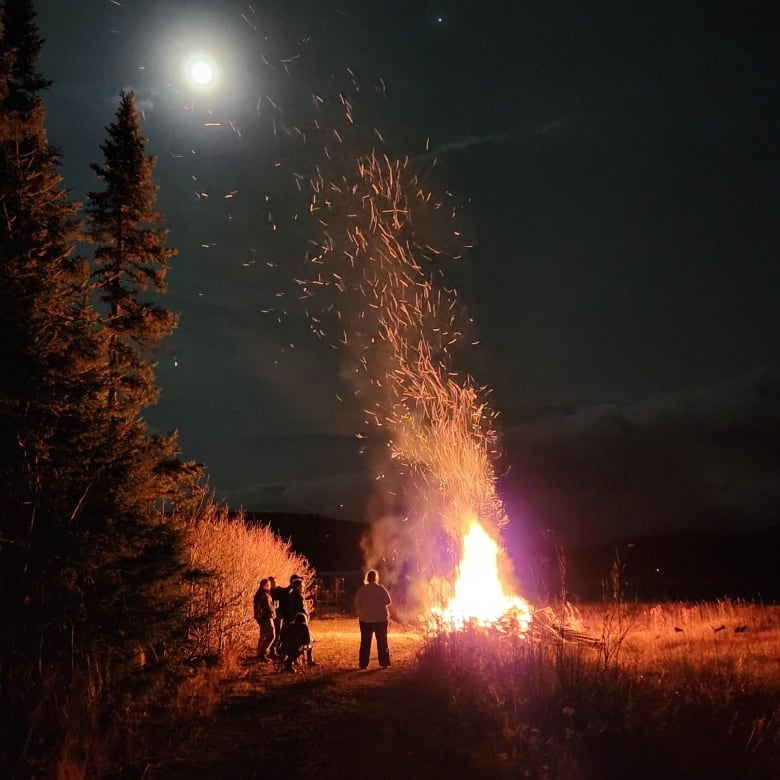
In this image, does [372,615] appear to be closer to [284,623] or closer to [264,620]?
[284,623]

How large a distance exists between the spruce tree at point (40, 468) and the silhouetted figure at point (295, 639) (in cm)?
566

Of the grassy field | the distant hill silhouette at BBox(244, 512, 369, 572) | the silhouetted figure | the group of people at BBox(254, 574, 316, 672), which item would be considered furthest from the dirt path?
the distant hill silhouette at BBox(244, 512, 369, 572)

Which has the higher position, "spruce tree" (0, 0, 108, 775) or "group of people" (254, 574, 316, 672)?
"spruce tree" (0, 0, 108, 775)

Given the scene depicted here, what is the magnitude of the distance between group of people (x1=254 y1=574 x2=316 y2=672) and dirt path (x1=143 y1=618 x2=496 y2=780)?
86cm

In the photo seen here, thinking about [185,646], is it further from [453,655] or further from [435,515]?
[435,515]

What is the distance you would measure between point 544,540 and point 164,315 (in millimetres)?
9721

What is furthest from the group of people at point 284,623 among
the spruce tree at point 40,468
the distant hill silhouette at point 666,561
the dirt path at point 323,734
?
the distant hill silhouette at point 666,561

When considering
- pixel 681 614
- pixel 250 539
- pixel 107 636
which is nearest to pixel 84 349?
pixel 107 636

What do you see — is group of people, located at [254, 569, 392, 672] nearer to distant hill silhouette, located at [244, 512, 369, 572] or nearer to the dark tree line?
the dark tree line

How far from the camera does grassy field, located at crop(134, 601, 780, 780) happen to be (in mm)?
7938

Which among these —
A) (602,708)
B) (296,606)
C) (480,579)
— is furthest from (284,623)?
(602,708)

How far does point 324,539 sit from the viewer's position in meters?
109

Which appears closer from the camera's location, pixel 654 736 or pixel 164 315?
pixel 654 736

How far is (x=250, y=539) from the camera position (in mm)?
20297
